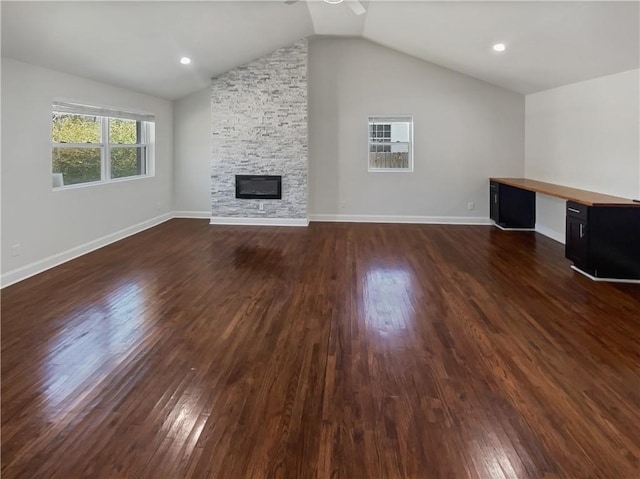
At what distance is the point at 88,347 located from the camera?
3.20 metres

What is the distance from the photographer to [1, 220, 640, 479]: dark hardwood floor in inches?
79.7

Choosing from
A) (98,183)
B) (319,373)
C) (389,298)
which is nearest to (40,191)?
(98,183)

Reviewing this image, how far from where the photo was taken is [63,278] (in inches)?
194

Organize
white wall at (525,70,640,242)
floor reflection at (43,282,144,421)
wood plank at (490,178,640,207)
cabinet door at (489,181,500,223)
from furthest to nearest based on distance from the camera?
1. cabinet door at (489,181,500,223)
2. white wall at (525,70,640,242)
3. wood plank at (490,178,640,207)
4. floor reflection at (43,282,144,421)

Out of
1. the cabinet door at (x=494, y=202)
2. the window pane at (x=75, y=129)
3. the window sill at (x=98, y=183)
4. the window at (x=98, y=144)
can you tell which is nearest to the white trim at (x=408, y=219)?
the cabinet door at (x=494, y=202)

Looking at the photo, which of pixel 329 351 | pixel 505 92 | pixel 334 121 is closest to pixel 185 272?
pixel 329 351

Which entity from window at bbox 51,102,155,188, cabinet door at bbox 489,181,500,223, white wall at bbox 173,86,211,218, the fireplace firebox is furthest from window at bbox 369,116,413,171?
window at bbox 51,102,155,188

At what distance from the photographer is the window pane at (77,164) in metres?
5.63

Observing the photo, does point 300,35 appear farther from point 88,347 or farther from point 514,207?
point 88,347

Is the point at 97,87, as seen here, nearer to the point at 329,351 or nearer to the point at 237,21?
the point at 237,21

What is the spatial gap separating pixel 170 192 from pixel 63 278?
4.38m

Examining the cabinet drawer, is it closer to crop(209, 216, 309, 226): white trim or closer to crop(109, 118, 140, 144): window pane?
crop(209, 216, 309, 226): white trim

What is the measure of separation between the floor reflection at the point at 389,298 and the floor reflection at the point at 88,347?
1.87m

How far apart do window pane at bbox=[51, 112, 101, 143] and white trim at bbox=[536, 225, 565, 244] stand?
269 inches
